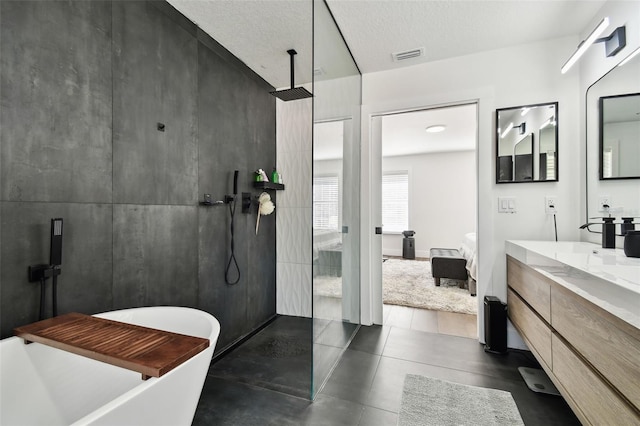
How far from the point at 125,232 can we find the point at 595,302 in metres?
2.27

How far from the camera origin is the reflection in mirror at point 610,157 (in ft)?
5.64

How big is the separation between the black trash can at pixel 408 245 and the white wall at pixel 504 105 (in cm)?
401

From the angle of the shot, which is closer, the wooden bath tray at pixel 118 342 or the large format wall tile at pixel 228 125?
the wooden bath tray at pixel 118 342

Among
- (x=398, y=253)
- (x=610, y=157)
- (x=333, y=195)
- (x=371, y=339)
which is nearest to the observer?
Result: (x=610, y=157)

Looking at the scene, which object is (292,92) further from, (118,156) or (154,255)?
(154,255)

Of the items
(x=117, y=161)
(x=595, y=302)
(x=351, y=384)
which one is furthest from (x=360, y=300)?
(x=117, y=161)

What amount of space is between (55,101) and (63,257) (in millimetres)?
727

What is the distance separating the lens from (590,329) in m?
1.15

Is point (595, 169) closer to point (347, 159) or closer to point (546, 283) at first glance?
point (546, 283)

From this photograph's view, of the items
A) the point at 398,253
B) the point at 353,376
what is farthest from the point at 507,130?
the point at 398,253

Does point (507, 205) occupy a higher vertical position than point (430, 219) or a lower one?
higher

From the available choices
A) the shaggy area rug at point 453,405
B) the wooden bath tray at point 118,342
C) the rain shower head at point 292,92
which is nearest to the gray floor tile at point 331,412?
the shaggy area rug at point 453,405

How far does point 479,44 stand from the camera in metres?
2.41

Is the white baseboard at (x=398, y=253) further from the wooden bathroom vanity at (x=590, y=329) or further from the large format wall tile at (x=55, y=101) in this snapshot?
the large format wall tile at (x=55, y=101)
